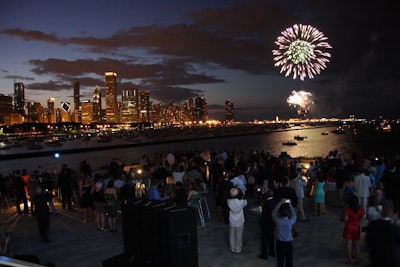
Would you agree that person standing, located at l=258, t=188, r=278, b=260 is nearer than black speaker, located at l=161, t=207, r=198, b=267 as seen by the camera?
No

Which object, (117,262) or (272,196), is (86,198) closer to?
(117,262)

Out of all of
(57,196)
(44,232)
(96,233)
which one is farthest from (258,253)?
(57,196)

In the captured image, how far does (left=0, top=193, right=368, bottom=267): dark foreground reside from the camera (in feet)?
25.8

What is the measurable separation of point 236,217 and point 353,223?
253 centimetres

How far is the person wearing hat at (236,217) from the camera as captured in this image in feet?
26.2

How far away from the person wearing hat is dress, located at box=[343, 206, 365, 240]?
2.24m

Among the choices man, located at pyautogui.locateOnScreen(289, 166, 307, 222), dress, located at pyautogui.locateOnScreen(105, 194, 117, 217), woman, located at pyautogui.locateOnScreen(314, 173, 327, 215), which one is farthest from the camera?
woman, located at pyautogui.locateOnScreen(314, 173, 327, 215)

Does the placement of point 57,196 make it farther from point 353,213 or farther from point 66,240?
point 353,213

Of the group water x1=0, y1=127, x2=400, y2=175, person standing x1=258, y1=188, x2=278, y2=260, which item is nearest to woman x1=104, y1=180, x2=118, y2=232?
person standing x1=258, y1=188, x2=278, y2=260

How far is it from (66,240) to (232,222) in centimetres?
479

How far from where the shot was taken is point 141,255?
20.6ft

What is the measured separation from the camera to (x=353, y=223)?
717cm

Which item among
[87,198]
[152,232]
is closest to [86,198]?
[87,198]

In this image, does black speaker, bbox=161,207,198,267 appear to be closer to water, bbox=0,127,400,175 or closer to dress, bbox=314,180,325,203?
dress, bbox=314,180,325,203
